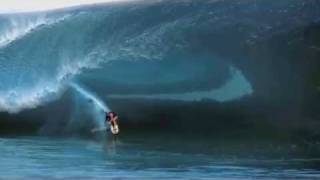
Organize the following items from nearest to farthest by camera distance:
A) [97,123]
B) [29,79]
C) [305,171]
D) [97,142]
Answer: [305,171]
[97,142]
[97,123]
[29,79]

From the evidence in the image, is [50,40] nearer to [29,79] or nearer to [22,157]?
[29,79]

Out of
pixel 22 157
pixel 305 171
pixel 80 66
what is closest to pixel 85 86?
pixel 80 66

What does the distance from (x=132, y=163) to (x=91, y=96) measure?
9.66 meters

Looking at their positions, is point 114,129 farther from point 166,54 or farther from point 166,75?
point 166,54

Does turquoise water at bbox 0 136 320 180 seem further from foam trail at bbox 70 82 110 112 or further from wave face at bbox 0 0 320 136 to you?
wave face at bbox 0 0 320 136

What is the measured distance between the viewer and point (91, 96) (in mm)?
26172

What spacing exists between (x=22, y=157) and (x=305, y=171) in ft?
19.1

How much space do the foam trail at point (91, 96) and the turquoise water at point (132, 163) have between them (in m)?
4.05

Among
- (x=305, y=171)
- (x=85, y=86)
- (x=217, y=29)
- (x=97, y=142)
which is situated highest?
(x=217, y=29)

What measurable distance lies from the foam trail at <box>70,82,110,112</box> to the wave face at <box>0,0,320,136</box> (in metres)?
0.23

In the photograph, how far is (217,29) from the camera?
27.2 meters

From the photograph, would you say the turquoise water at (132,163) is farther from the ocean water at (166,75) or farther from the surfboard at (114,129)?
the surfboard at (114,129)

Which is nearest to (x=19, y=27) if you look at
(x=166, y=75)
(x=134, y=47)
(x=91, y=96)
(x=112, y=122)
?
(x=134, y=47)

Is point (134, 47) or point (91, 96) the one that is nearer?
point (91, 96)
